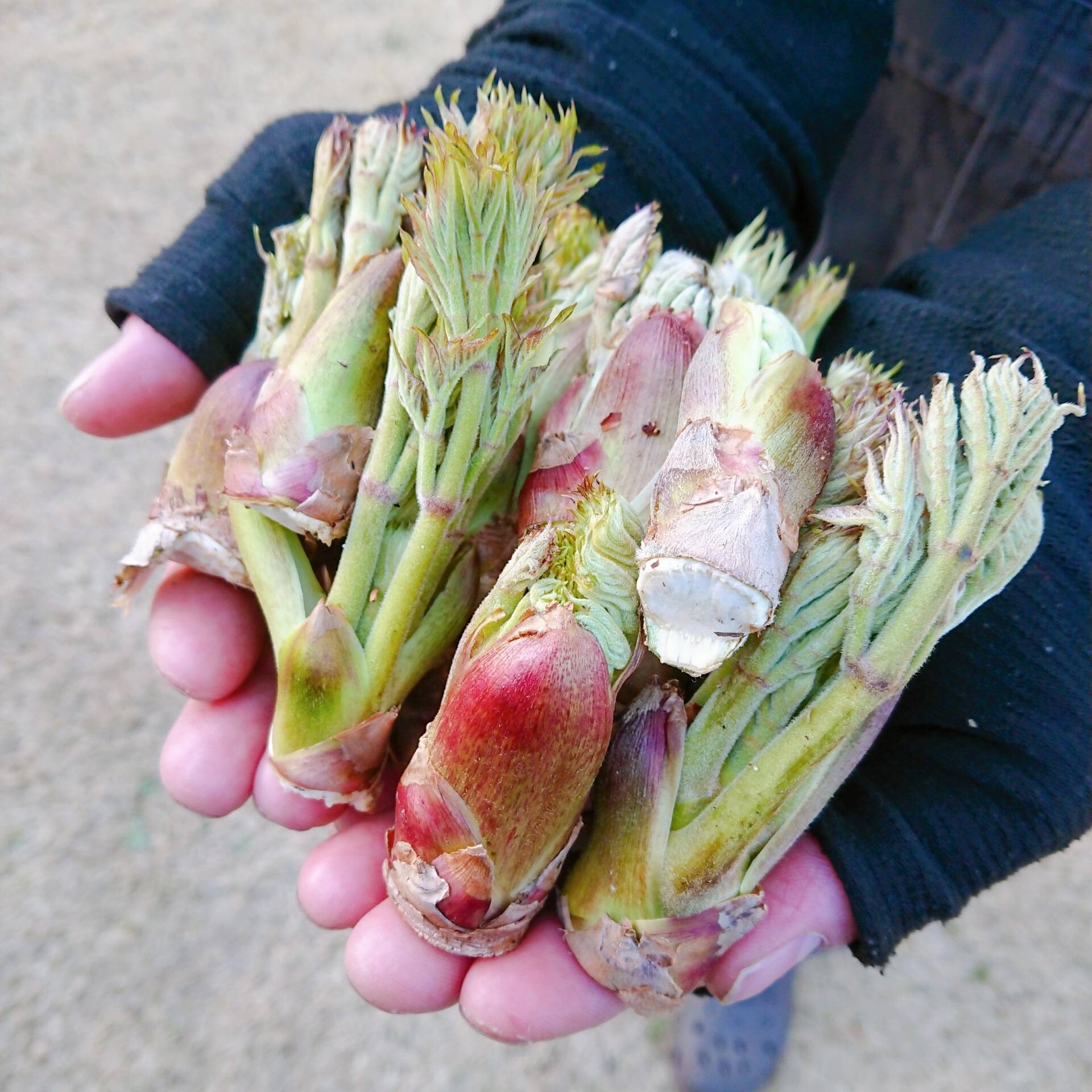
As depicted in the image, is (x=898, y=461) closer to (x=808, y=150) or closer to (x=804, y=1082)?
(x=808, y=150)

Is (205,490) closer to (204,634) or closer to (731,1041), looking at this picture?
(204,634)

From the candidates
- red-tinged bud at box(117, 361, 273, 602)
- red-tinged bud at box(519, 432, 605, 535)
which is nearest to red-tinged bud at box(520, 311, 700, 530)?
red-tinged bud at box(519, 432, 605, 535)

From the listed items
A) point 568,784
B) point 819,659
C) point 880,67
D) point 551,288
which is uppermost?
point 880,67

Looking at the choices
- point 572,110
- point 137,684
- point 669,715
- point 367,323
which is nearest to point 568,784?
point 669,715

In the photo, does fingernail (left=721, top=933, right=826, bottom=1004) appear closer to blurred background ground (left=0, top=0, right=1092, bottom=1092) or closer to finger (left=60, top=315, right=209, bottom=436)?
blurred background ground (left=0, top=0, right=1092, bottom=1092)

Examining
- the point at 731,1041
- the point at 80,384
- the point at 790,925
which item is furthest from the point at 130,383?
the point at 731,1041

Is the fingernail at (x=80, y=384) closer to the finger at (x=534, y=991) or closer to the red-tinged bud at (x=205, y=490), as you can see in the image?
the red-tinged bud at (x=205, y=490)
